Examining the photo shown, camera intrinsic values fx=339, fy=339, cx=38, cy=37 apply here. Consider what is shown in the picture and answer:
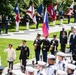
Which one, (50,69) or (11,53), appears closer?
(50,69)

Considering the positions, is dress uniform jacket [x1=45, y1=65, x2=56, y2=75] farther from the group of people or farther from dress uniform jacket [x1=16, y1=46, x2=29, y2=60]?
dress uniform jacket [x1=16, y1=46, x2=29, y2=60]

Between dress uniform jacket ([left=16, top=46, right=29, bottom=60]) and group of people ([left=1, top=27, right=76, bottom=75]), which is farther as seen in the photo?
dress uniform jacket ([left=16, top=46, right=29, bottom=60])

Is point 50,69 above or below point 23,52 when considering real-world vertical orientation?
above

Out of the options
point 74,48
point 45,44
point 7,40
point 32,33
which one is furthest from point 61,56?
point 32,33

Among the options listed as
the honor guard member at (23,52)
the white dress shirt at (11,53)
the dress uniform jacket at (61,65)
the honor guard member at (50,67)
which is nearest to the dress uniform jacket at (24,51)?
the honor guard member at (23,52)

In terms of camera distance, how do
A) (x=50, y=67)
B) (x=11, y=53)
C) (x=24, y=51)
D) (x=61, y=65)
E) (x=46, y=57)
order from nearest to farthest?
(x=50, y=67) → (x=61, y=65) → (x=11, y=53) → (x=24, y=51) → (x=46, y=57)

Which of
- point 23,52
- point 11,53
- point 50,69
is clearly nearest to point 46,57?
point 23,52

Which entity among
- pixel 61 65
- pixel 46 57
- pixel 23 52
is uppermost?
pixel 61 65

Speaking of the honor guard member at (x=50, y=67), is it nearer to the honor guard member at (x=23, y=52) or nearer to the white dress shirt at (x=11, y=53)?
the white dress shirt at (x=11, y=53)

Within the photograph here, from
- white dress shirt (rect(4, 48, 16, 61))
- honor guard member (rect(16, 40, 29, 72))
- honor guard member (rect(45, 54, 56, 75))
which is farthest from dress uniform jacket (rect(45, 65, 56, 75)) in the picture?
honor guard member (rect(16, 40, 29, 72))

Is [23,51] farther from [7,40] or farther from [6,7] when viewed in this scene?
[6,7]

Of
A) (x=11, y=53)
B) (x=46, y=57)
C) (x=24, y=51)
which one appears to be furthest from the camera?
(x=46, y=57)

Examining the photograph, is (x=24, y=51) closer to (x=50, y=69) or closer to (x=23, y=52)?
(x=23, y=52)

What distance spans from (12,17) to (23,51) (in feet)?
58.9
